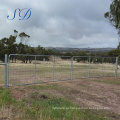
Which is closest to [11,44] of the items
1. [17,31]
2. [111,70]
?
[17,31]

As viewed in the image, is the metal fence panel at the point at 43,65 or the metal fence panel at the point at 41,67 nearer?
the metal fence panel at the point at 41,67

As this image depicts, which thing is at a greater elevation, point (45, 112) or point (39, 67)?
point (39, 67)

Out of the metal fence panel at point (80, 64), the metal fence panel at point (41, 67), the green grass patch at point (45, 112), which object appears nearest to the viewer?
the green grass patch at point (45, 112)

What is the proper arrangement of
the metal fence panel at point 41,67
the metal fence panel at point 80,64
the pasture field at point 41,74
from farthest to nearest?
1. the metal fence panel at point 80,64
2. the pasture field at point 41,74
3. the metal fence panel at point 41,67

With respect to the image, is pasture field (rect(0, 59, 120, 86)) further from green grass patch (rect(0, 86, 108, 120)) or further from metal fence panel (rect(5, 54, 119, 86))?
green grass patch (rect(0, 86, 108, 120))

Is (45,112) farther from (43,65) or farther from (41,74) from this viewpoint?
(41,74)

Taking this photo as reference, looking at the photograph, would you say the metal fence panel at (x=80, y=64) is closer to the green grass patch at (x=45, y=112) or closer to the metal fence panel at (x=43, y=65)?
the metal fence panel at (x=43, y=65)

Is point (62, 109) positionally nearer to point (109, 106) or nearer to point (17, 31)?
point (109, 106)

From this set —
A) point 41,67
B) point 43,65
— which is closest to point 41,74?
point 43,65

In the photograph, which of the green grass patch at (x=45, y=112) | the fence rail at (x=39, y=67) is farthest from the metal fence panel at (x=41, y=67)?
the green grass patch at (x=45, y=112)

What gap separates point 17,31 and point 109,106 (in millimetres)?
43554

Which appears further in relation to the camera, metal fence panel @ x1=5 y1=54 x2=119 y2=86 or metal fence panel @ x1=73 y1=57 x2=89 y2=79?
metal fence panel @ x1=73 y1=57 x2=89 y2=79

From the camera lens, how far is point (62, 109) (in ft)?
15.4

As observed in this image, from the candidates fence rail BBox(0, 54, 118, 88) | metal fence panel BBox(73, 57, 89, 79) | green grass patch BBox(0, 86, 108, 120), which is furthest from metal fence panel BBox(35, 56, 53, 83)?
green grass patch BBox(0, 86, 108, 120)
